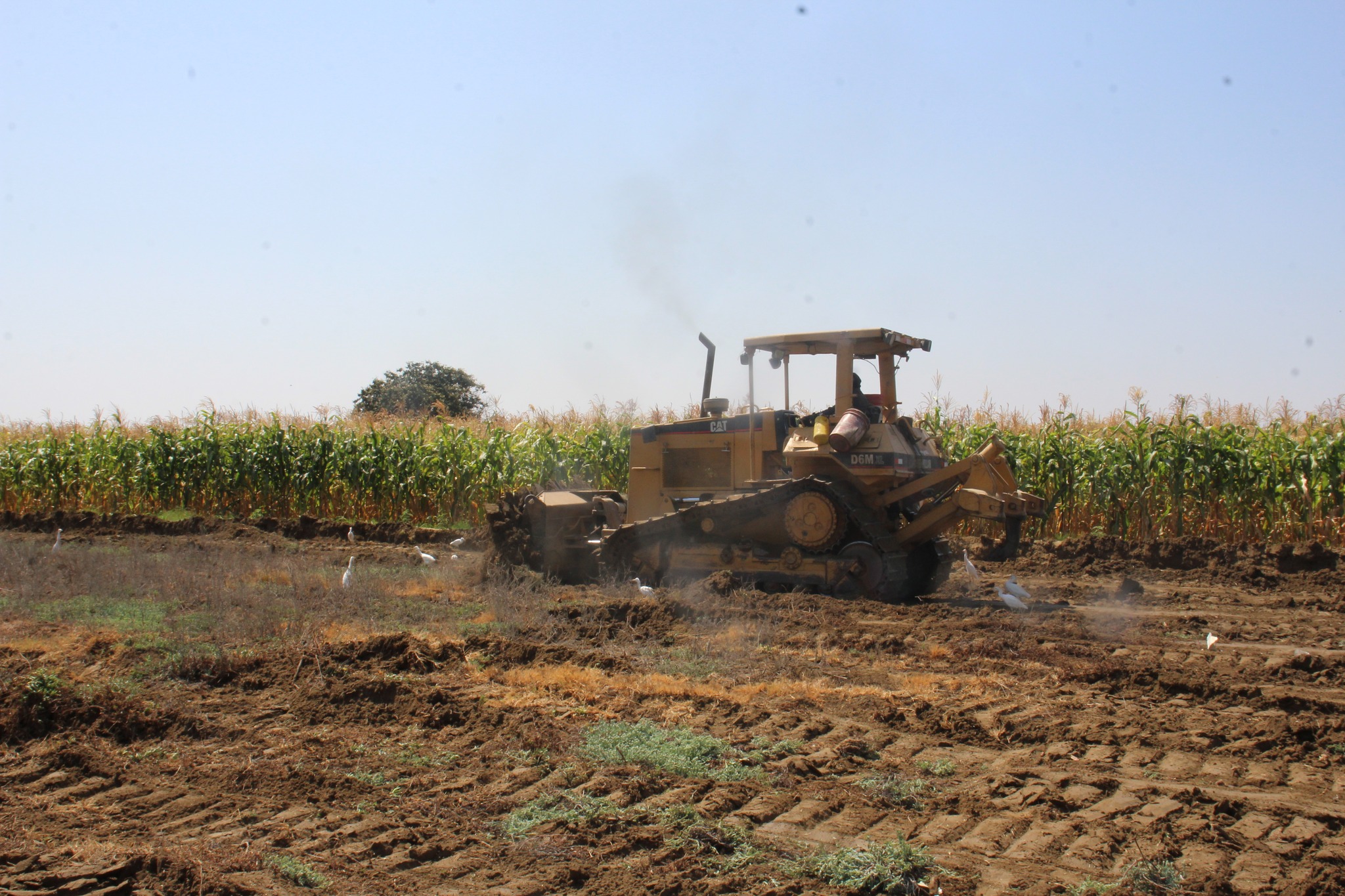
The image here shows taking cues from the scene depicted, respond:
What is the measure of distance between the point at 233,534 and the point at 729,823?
15.2 metres

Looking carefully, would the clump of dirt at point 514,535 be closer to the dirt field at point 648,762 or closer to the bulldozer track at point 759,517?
the bulldozer track at point 759,517

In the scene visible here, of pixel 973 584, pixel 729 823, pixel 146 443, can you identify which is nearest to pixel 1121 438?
pixel 973 584

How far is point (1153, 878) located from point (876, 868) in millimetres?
1024

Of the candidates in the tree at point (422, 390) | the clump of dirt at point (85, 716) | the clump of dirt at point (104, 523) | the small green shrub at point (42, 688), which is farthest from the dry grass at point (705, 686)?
the tree at point (422, 390)

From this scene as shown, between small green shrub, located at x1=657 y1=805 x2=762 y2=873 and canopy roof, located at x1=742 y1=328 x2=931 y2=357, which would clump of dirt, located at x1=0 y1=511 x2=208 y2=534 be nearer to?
canopy roof, located at x1=742 y1=328 x2=931 y2=357

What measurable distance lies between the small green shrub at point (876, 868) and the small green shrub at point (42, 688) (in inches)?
180

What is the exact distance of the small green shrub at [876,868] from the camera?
3633 millimetres

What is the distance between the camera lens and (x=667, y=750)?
5156 millimetres

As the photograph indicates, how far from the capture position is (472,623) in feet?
29.1

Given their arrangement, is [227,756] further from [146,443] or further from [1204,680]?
[146,443]

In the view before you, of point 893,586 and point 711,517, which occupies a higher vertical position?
point 711,517

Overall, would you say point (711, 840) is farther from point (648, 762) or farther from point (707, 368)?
point (707, 368)

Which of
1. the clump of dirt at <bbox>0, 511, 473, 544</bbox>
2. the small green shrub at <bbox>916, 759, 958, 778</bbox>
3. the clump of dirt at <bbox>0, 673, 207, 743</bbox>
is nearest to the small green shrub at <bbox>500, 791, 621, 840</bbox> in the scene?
the small green shrub at <bbox>916, 759, 958, 778</bbox>

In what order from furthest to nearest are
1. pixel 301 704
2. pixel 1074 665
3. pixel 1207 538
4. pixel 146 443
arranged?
pixel 146 443 < pixel 1207 538 < pixel 1074 665 < pixel 301 704
